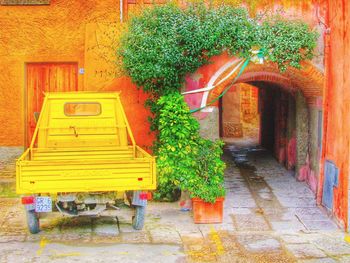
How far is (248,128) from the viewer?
82.6 ft

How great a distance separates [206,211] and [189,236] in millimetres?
894

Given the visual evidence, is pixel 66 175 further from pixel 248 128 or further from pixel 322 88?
pixel 248 128

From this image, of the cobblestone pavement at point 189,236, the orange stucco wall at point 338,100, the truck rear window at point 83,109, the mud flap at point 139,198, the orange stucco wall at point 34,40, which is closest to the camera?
the cobblestone pavement at point 189,236

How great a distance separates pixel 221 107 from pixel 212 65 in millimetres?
10299

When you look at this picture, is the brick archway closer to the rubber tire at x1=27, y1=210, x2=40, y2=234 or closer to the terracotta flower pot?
the terracotta flower pot

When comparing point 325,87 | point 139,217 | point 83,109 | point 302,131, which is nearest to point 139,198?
point 139,217

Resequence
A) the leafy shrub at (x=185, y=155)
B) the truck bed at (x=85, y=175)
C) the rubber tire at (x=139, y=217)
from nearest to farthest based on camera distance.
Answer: the truck bed at (x=85, y=175)
the rubber tire at (x=139, y=217)
the leafy shrub at (x=185, y=155)

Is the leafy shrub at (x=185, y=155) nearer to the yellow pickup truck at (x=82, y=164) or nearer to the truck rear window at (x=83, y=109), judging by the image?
the yellow pickup truck at (x=82, y=164)

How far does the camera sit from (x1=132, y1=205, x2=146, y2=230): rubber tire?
10078mm

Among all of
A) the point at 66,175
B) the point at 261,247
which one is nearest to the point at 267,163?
the point at 261,247

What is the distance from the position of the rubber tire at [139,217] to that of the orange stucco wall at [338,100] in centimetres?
334

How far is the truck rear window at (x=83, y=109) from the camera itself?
1109 centimetres

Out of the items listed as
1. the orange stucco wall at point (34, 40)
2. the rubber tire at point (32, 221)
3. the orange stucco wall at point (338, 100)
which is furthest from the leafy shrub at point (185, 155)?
the orange stucco wall at point (34, 40)

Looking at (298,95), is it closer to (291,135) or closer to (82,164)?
(291,135)
